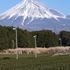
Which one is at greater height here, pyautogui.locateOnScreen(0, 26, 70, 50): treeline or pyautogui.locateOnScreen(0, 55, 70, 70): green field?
pyautogui.locateOnScreen(0, 26, 70, 50): treeline

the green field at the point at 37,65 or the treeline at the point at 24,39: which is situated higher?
the treeline at the point at 24,39

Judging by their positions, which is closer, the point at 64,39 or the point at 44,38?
the point at 44,38

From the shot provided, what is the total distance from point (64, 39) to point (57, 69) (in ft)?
399

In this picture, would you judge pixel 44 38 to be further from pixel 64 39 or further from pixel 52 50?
pixel 52 50

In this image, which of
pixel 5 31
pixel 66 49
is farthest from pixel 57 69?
pixel 5 31

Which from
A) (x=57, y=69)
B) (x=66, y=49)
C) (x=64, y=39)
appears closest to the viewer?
(x=57, y=69)

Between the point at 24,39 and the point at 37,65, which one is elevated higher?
the point at 24,39

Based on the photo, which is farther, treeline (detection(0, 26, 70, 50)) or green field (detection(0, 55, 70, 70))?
treeline (detection(0, 26, 70, 50))

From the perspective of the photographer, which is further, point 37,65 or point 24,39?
point 24,39

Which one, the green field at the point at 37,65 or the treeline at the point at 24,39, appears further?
the treeline at the point at 24,39

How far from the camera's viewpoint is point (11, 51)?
83188 millimetres

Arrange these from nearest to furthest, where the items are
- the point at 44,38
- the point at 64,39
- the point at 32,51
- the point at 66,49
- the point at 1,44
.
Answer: the point at 66,49
the point at 32,51
the point at 1,44
the point at 44,38
the point at 64,39

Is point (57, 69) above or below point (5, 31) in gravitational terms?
below

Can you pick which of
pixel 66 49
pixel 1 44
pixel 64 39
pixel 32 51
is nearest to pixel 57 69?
pixel 66 49
